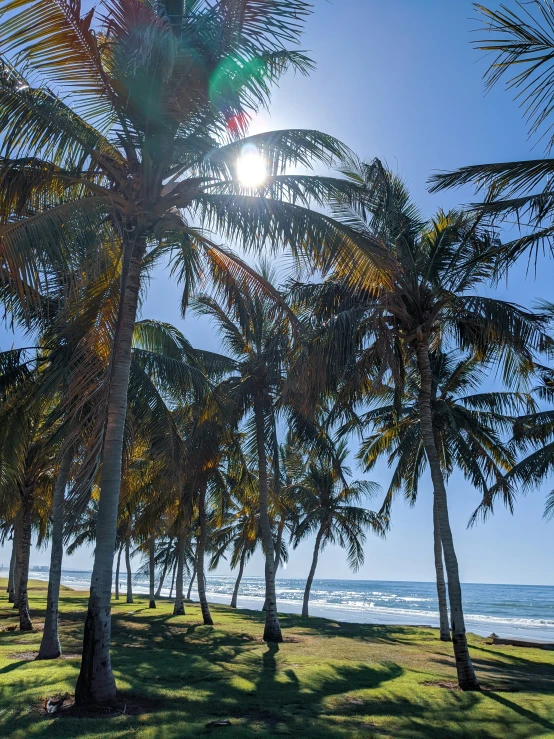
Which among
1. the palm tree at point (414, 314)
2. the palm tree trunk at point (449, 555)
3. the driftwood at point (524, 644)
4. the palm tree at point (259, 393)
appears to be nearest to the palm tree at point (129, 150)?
the palm tree at point (414, 314)

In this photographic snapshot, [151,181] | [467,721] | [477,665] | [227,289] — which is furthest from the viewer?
[477,665]

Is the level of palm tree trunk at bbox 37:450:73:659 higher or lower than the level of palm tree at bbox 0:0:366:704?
lower

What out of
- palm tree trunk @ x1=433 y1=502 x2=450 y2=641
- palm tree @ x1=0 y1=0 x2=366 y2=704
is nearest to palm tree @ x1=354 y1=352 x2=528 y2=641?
palm tree trunk @ x1=433 y1=502 x2=450 y2=641

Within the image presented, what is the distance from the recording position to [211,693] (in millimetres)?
8781

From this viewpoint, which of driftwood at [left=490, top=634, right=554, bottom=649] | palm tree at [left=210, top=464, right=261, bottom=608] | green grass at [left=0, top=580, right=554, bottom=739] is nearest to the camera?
green grass at [left=0, top=580, right=554, bottom=739]

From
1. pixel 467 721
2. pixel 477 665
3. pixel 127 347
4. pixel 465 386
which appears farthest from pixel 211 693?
pixel 465 386

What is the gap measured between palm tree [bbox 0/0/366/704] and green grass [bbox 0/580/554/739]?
1.04 metres

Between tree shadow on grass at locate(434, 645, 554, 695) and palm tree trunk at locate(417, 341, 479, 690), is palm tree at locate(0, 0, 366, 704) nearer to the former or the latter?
palm tree trunk at locate(417, 341, 479, 690)

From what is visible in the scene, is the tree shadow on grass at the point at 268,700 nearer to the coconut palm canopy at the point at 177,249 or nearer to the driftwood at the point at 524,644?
the coconut palm canopy at the point at 177,249

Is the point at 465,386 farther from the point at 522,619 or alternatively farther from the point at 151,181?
the point at 522,619

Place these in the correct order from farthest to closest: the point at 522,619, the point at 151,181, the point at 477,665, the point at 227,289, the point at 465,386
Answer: the point at 522,619 → the point at 465,386 → the point at 477,665 → the point at 227,289 → the point at 151,181

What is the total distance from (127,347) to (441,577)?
15.1 metres

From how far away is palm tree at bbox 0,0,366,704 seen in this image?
7.22 metres

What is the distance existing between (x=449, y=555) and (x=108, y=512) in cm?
617
